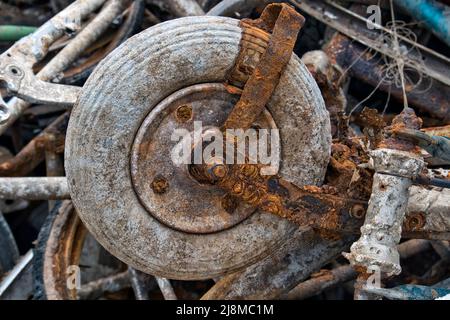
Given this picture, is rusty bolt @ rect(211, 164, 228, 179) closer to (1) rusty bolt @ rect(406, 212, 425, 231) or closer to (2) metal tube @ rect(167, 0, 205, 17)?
(1) rusty bolt @ rect(406, 212, 425, 231)

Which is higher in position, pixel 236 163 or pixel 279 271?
pixel 236 163

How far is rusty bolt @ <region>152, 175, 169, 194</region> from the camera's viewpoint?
5.84 feet

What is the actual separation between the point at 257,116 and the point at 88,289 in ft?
4.16

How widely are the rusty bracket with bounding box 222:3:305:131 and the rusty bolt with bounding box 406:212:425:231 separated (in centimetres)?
57

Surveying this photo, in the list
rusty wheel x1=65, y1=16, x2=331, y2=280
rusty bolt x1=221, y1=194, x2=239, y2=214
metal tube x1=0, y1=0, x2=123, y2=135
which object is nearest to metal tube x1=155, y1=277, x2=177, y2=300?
rusty wheel x1=65, y1=16, x2=331, y2=280

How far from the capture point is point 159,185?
5.86ft

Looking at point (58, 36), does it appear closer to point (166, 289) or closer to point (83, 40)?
point (83, 40)

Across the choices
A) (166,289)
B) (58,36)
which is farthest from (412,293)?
(58,36)

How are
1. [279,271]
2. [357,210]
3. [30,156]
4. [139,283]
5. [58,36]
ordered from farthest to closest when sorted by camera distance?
[30,156] < [139,283] < [58,36] < [279,271] < [357,210]

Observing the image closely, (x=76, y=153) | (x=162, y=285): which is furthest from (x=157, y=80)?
(x=162, y=285)

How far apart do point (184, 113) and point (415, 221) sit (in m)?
0.77

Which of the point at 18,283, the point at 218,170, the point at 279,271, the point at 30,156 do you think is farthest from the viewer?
the point at 30,156

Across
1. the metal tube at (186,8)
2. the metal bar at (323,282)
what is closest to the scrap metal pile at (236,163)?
the metal bar at (323,282)

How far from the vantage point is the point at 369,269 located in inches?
65.7
